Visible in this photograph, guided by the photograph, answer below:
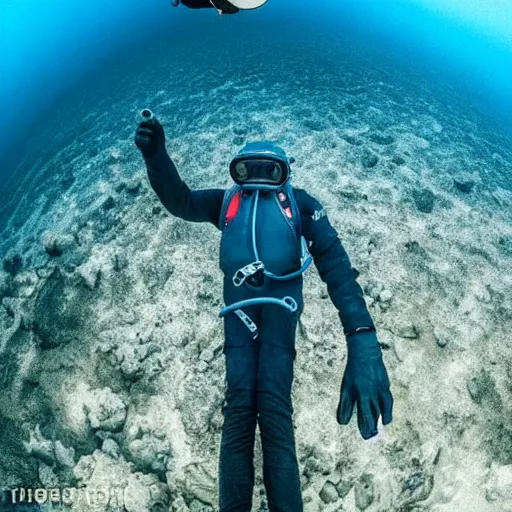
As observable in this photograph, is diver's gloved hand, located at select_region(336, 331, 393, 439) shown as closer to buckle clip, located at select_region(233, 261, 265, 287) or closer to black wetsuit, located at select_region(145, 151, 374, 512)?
black wetsuit, located at select_region(145, 151, 374, 512)

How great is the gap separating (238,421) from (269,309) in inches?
38.0

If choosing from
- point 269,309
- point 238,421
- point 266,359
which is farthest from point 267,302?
point 238,421

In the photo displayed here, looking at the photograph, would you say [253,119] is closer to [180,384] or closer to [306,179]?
[306,179]

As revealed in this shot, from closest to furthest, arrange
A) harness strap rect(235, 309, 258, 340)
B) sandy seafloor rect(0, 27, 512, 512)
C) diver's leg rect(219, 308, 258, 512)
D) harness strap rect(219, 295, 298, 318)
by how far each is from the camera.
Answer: diver's leg rect(219, 308, 258, 512), harness strap rect(219, 295, 298, 318), harness strap rect(235, 309, 258, 340), sandy seafloor rect(0, 27, 512, 512)

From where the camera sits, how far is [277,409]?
2.65 m

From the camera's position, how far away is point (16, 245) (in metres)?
6.99

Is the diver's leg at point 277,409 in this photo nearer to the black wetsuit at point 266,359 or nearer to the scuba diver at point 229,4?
the black wetsuit at point 266,359

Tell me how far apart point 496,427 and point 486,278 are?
2.20 meters

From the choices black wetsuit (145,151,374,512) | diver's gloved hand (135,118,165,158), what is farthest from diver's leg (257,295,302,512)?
diver's gloved hand (135,118,165,158)

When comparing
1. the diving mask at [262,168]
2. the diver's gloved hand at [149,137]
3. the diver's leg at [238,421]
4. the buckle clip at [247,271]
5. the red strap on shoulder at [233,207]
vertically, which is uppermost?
the diver's gloved hand at [149,137]

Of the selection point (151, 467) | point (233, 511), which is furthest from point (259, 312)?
point (151, 467)

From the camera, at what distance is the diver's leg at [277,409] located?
2.45 metres

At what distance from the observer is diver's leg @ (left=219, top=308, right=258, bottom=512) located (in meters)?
2.42

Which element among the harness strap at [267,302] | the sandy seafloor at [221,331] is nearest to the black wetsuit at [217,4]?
the harness strap at [267,302]
